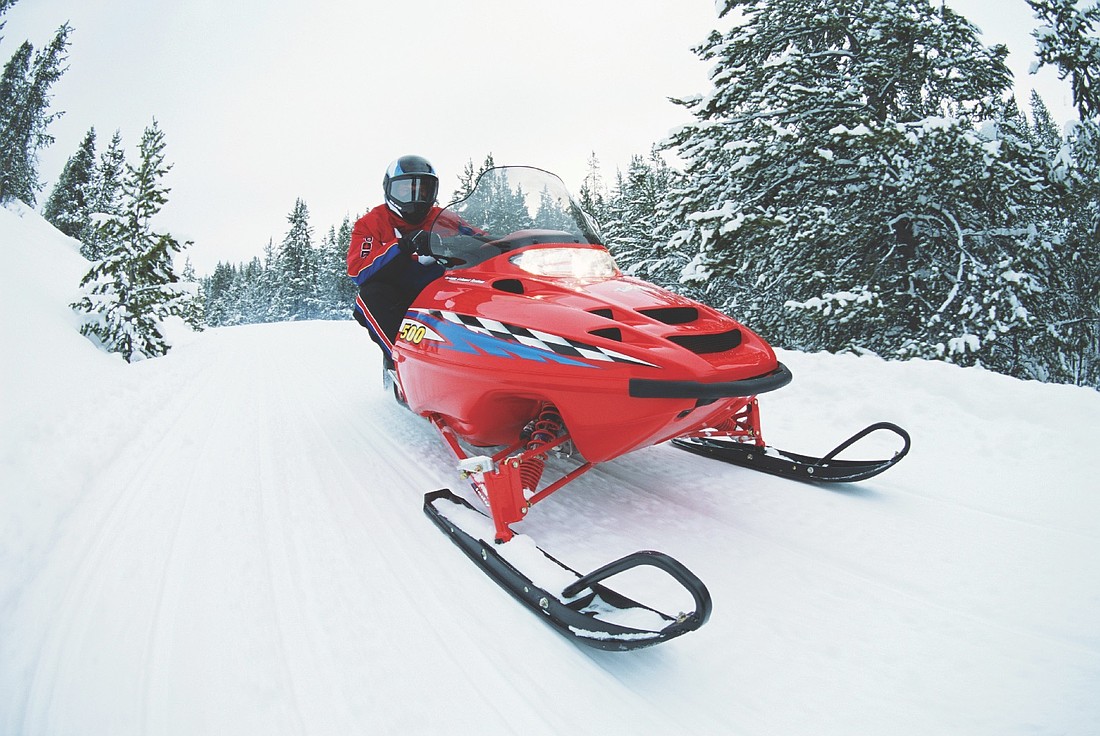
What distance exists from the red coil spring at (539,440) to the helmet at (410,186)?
2.62 m

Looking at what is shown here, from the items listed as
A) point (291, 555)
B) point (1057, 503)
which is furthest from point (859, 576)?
point (291, 555)

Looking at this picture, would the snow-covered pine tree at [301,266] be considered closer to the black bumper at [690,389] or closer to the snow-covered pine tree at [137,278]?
the snow-covered pine tree at [137,278]

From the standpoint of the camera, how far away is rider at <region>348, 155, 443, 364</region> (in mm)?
3789

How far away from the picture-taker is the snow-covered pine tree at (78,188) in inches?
1353

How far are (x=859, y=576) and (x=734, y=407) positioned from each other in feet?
2.72

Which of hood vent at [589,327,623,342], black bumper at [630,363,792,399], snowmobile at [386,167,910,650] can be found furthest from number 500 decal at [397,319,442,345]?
black bumper at [630,363,792,399]

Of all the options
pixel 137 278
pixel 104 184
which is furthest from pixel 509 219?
pixel 104 184

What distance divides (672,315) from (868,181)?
588cm

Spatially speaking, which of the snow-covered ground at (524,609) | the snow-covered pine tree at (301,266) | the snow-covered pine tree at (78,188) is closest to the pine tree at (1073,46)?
the snow-covered ground at (524,609)

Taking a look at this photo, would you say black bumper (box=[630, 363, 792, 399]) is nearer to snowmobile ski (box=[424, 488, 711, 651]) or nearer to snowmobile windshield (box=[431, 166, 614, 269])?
snowmobile ski (box=[424, 488, 711, 651])

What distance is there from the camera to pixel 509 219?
120 inches

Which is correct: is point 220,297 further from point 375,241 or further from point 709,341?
point 709,341

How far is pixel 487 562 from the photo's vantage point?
6.23 ft

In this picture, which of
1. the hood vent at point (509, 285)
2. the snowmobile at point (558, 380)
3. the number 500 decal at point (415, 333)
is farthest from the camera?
the number 500 decal at point (415, 333)
